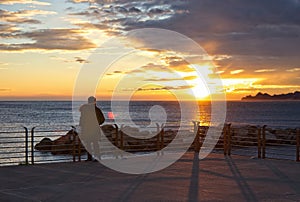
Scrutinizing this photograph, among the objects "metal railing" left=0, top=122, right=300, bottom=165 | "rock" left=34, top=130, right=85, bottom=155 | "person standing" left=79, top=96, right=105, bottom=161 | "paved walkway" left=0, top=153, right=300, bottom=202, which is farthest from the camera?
"metal railing" left=0, top=122, right=300, bottom=165

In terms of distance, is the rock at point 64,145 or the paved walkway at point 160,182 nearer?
the paved walkway at point 160,182

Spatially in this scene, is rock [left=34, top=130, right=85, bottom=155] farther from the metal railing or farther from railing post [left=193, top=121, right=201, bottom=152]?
railing post [left=193, top=121, right=201, bottom=152]

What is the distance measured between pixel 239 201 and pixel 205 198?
0.70 m

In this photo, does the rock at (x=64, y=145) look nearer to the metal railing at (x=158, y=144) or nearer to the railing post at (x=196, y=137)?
the metal railing at (x=158, y=144)

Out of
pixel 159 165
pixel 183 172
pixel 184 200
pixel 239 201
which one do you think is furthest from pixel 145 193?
pixel 159 165

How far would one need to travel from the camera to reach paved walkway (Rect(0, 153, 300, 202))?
10773 millimetres

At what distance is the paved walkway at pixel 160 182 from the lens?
10.8 meters

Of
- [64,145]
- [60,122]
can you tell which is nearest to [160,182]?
[64,145]

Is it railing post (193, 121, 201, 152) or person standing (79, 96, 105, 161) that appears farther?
railing post (193, 121, 201, 152)

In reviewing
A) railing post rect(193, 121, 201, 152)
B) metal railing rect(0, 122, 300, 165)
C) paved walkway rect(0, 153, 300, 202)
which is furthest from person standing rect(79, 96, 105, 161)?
railing post rect(193, 121, 201, 152)

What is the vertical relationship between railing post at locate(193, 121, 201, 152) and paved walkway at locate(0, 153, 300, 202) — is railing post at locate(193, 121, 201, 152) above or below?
above

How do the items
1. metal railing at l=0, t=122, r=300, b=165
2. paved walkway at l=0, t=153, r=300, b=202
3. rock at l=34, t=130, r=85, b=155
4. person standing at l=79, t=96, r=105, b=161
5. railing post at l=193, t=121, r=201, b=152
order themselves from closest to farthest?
paved walkway at l=0, t=153, r=300, b=202
person standing at l=79, t=96, r=105, b=161
rock at l=34, t=130, r=85, b=155
metal railing at l=0, t=122, r=300, b=165
railing post at l=193, t=121, r=201, b=152

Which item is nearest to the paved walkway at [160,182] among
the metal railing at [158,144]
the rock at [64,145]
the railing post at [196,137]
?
the rock at [64,145]

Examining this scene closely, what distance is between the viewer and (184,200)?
408 inches
